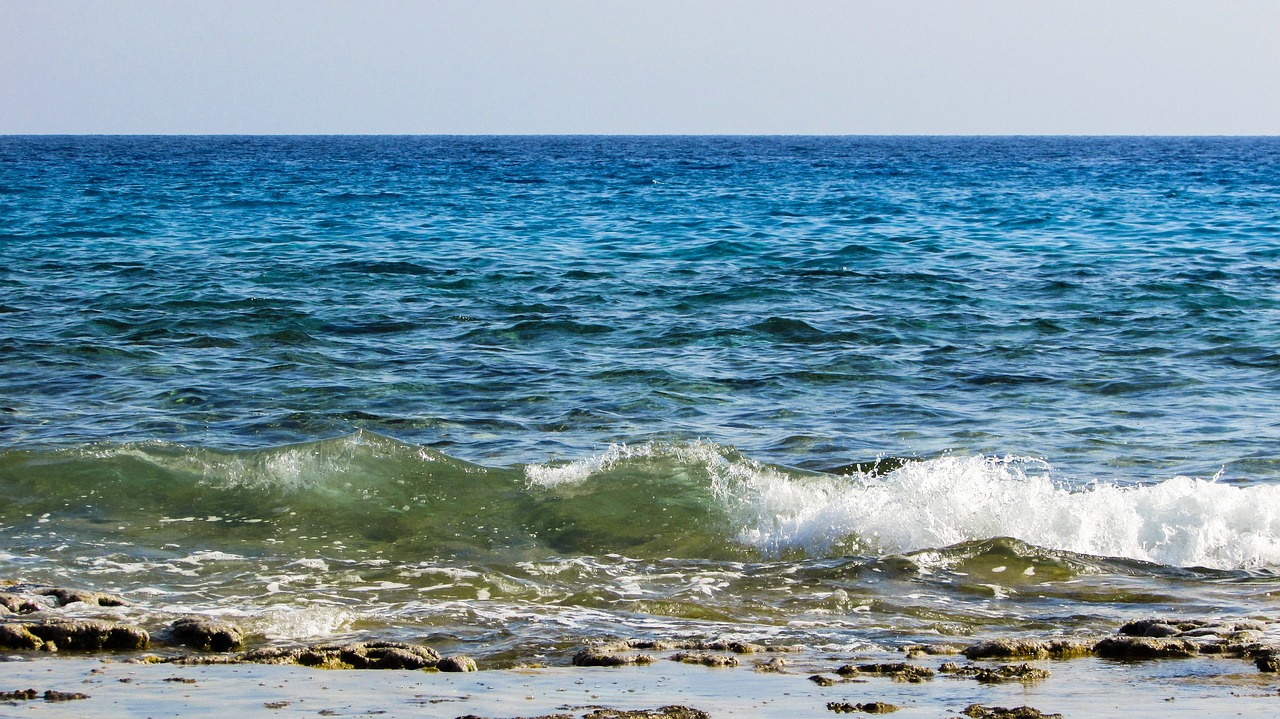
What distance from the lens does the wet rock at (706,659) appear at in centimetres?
578

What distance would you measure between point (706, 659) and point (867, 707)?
1.02 metres

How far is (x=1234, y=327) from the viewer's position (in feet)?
50.9

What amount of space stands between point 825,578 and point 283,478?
4339 millimetres

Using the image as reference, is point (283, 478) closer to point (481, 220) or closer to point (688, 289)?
point (688, 289)

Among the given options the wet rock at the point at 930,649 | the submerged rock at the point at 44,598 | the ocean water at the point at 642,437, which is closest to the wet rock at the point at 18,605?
the submerged rock at the point at 44,598

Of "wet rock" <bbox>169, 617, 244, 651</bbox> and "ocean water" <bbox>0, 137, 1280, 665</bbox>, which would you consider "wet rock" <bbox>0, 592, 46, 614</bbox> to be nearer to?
"ocean water" <bbox>0, 137, 1280, 665</bbox>

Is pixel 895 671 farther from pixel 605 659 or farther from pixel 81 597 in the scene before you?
Result: pixel 81 597

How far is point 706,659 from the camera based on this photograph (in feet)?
19.1

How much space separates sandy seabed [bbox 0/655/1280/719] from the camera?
4945mm

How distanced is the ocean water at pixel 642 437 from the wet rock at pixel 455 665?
0.32m

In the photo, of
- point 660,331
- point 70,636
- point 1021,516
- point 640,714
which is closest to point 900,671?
point 640,714

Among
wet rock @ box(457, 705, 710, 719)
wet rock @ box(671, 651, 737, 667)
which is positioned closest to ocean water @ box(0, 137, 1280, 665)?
wet rock @ box(671, 651, 737, 667)

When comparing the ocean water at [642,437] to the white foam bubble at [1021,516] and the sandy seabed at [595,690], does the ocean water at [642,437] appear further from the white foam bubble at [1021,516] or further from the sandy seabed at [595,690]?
the sandy seabed at [595,690]

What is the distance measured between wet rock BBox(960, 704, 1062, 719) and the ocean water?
4.74 ft
